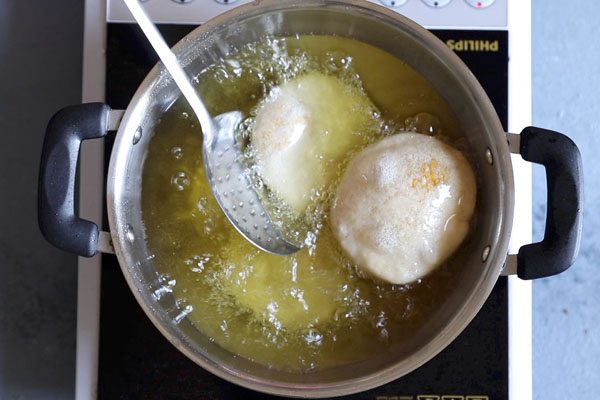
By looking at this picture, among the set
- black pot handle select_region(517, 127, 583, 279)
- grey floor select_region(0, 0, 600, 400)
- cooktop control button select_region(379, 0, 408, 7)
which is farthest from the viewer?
grey floor select_region(0, 0, 600, 400)

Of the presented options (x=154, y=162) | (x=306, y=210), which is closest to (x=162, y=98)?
(x=154, y=162)

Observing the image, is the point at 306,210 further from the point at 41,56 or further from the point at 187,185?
the point at 41,56

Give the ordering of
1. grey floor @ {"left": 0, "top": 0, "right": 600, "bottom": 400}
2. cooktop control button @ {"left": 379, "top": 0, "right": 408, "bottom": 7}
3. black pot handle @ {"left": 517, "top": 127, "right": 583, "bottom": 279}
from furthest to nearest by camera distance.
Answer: grey floor @ {"left": 0, "top": 0, "right": 600, "bottom": 400}
cooktop control button @ {"left": 379, "top": 0, "right": 408, "bottom": 7}
black pot handle @ {"left": 517, "top": 127, "right": 583, "bottom": 279}

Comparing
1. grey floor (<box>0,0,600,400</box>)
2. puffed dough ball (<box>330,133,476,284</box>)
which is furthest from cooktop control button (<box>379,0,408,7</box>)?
grey floor (<box>0,0,600,400</box>)

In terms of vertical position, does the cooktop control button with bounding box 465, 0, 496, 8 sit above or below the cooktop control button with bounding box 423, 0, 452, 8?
above

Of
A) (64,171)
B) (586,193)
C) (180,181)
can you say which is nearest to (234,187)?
(180,181)

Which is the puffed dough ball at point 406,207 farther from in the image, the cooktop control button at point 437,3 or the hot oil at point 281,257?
the cooktop control button at point 437,3

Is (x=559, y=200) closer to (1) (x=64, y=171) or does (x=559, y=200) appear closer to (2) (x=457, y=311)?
(2) (x=457, y=311)

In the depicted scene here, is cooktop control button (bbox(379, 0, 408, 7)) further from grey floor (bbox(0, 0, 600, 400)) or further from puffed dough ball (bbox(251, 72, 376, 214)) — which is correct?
grey floor (bbox(0, 0, 600, 400))

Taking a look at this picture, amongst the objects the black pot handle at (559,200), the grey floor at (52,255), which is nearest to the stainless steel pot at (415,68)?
the black pot handle at (559,200)
